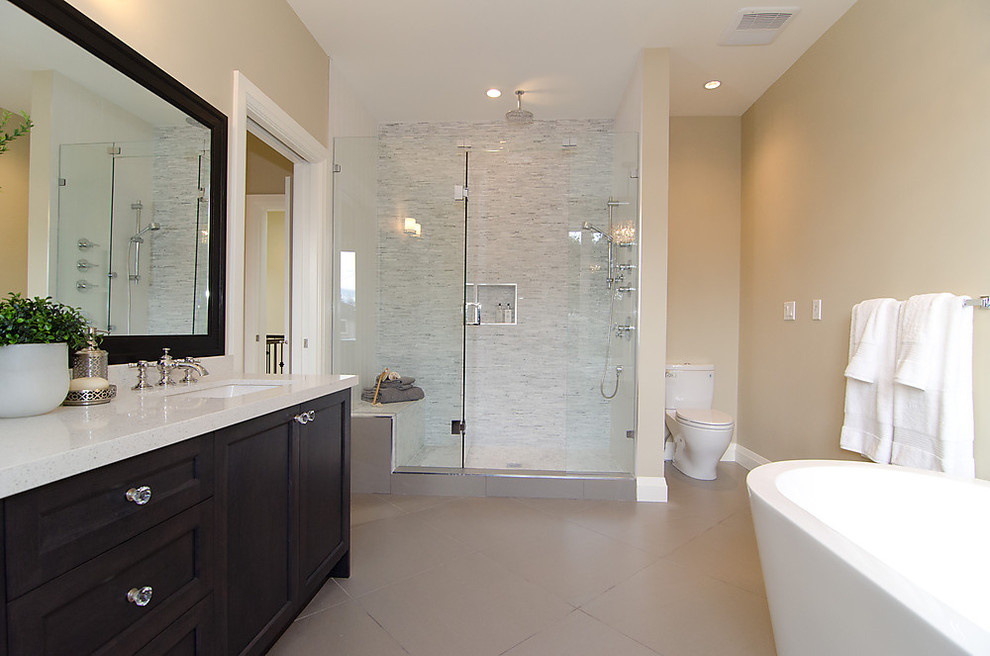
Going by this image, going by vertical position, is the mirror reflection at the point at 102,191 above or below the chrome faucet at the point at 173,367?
above

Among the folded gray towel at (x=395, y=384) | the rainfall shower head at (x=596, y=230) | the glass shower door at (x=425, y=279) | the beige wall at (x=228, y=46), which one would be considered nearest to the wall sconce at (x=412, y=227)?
the glass shower door at (x=425, y=279)

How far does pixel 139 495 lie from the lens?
36.7 inches

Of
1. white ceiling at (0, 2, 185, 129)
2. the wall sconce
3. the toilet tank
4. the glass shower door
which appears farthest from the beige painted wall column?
white ceiling at (0, 2, 185, 129)

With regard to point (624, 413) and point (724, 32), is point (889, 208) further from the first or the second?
point (624, 413)

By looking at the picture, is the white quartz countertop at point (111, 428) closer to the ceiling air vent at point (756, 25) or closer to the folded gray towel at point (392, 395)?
the folded gray towel at point (392, 395)

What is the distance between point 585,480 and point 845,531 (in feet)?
5.47

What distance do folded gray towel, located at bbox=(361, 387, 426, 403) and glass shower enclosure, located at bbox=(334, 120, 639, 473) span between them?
0.11 meters

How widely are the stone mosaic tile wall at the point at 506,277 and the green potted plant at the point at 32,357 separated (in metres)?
2.40

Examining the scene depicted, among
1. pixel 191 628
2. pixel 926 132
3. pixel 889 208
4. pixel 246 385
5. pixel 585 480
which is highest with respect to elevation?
pixel 926 132

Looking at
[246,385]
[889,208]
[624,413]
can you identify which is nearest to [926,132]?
[889,208]

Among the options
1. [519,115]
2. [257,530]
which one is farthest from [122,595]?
[519,115]

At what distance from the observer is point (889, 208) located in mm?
2291

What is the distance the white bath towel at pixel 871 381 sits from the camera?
215 centimetres

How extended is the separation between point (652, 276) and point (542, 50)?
5.19ft
